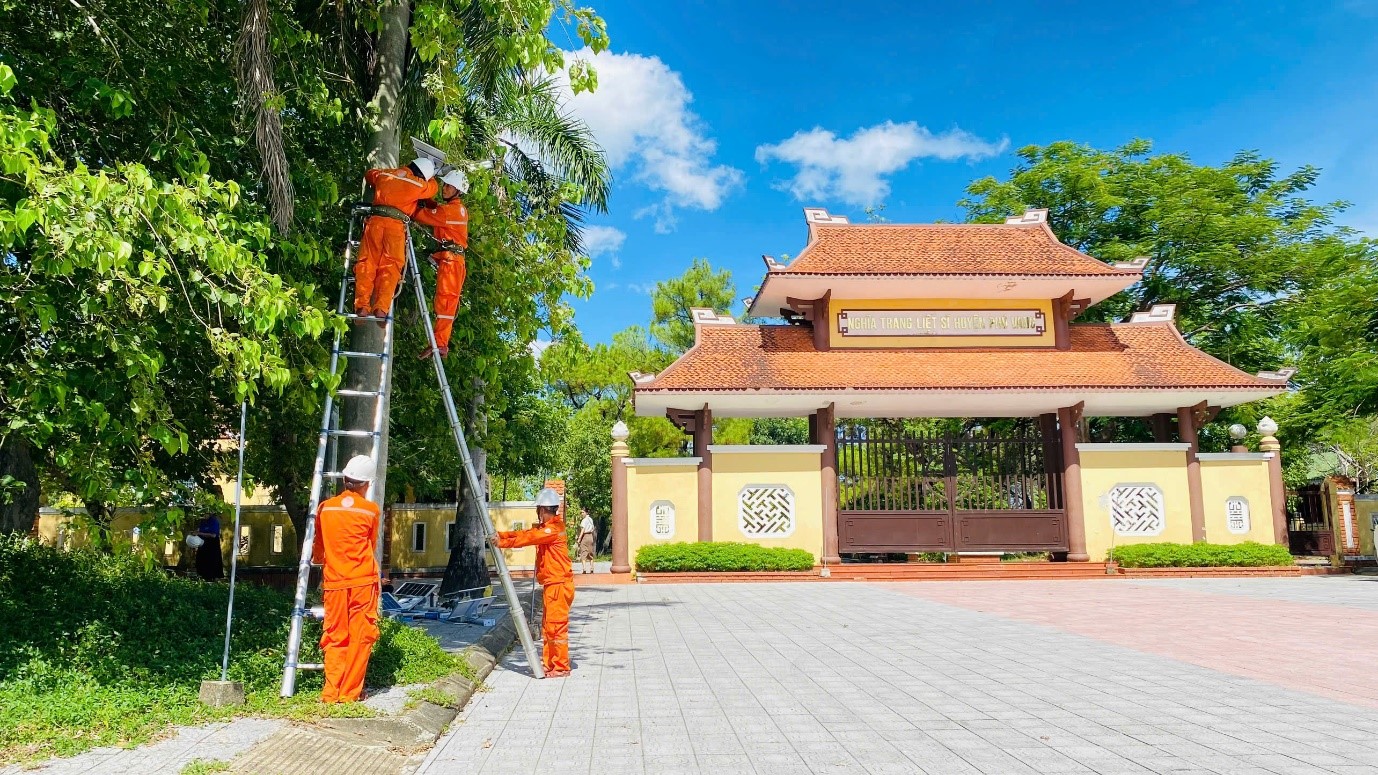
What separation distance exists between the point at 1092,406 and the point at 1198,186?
8.99m

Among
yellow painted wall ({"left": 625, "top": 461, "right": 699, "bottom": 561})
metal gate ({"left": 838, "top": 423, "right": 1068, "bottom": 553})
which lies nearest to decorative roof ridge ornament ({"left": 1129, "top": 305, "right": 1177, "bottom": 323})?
metal gate ({"left": 838, "top": 423, "right": 1068, "bottom": 553})

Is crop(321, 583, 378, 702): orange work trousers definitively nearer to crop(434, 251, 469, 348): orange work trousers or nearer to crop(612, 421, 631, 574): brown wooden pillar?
crop(434, 251, 469, 348): orange work trousers

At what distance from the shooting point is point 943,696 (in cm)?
594

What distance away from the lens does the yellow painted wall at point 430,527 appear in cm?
1980

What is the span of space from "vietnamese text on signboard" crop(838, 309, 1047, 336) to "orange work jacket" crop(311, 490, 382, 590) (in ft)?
47.9

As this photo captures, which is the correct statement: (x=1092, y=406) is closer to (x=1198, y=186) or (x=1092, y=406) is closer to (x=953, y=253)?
(x=953, y=253)

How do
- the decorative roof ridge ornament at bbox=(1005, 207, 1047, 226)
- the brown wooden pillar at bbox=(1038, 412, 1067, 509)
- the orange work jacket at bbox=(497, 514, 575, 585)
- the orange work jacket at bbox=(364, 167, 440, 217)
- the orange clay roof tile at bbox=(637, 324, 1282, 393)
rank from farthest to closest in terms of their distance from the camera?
the decorative roof ridge ornament at bbox=(1005, 207, 1047, 226)
the brown wooden pillar at bbox=(1038, 412, 1067, 509)
the orange clay roof tile at bbox=(637, 324, 1282, 393)
the orange work jacket at bbox=(497, 514, 575, 585)
the orange work jacket at bbox=(364, 167, 440, 217)

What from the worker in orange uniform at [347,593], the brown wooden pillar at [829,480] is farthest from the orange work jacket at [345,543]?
the brown wooden pillar at [829,480]

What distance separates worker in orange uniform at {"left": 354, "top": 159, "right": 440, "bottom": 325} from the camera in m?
6.36

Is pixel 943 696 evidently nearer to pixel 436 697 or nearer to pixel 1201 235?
pixel 436 697

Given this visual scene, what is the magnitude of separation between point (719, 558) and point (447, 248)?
11.0 metres

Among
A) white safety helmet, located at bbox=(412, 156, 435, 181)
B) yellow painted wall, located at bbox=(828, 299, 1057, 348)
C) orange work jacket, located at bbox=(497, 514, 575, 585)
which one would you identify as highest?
yellow painted wall, located at bbox=(828, 299, 1057, 348)

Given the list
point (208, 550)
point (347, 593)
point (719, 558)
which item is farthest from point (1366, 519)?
point (208, 550)

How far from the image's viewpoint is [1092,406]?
1828 cm
